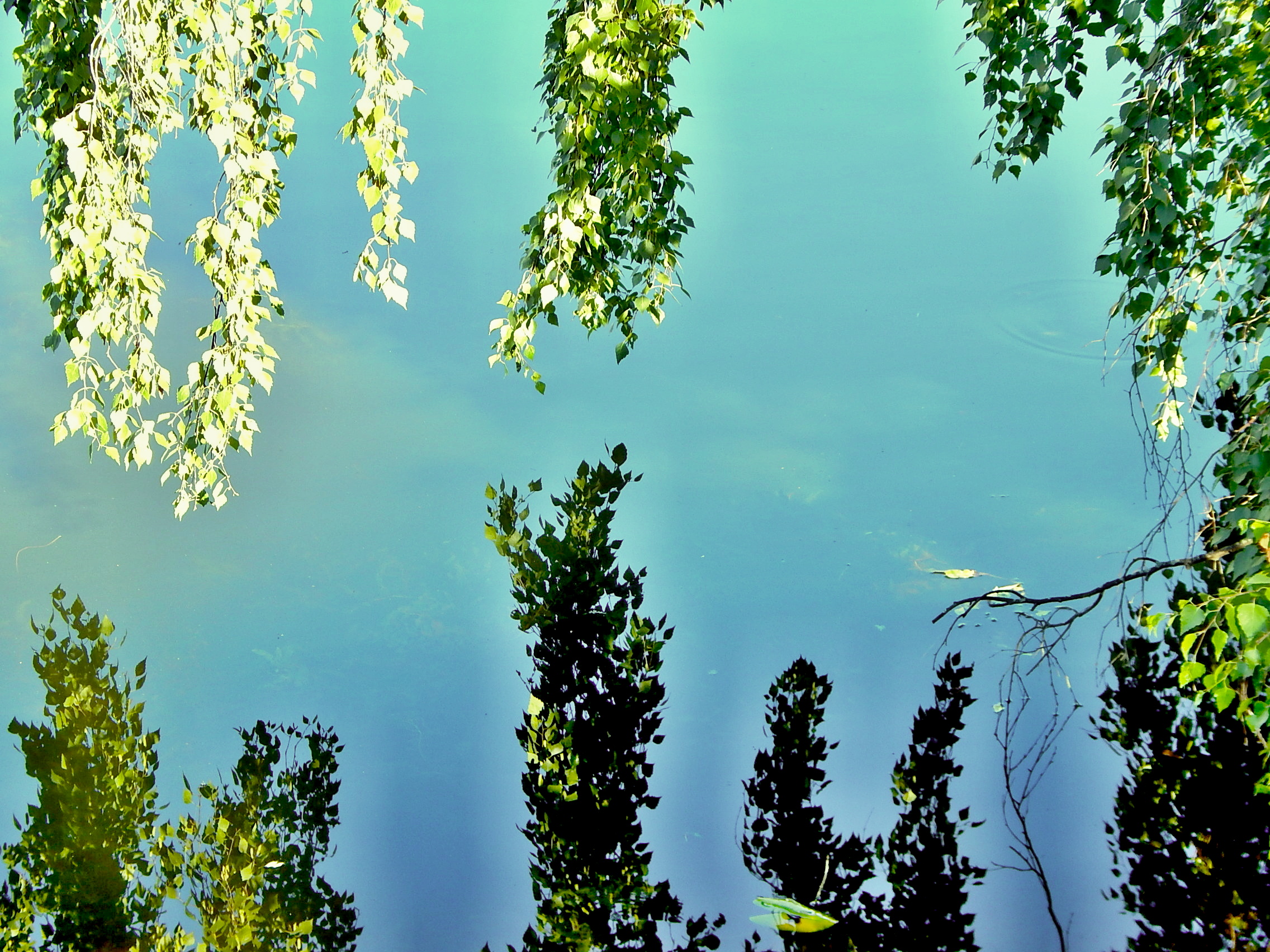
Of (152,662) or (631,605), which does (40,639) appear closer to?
(152,662)

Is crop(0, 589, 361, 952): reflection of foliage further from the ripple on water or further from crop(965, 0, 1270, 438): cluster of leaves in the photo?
the ripple on water

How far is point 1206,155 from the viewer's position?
1.78 metres

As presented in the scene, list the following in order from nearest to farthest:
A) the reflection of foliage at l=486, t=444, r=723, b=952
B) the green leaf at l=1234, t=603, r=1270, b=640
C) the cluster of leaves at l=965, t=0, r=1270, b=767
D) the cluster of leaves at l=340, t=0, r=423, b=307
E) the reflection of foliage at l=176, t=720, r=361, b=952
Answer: the green leaf at l=1234, t=603, r=1270, b=640
the cluster of leaves at l=965, t=0, r=1270, b=767
the cluster of leaves at l=340, t=0, r=423, b=307
the reflection of foliage at l=176, t=720, r=361, b=952
the reflection of foliage at l=486, t=444, r=723, b=952

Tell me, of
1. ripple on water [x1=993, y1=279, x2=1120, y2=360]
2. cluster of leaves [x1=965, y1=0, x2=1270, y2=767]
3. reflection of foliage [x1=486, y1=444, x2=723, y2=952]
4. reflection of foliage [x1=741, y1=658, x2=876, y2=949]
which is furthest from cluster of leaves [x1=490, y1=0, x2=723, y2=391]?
ripple on water [x1=993, y1=279, x2=1120, y2=360]

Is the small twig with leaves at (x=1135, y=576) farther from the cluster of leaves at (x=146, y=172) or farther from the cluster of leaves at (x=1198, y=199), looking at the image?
the cluster of leaves at (x=146, y=172)

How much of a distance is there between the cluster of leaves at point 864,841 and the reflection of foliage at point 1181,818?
19.9 inches

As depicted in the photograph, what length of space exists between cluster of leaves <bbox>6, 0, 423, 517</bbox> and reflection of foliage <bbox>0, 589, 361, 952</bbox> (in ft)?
4.10

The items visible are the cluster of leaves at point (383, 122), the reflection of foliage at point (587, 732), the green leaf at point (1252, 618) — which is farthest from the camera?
the reflection of foliage at point (587, 732)

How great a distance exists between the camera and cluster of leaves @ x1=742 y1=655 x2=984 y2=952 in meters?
2.77

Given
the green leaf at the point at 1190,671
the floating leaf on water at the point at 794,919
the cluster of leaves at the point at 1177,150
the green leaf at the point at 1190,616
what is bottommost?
the green leaf at the point at 1190,671

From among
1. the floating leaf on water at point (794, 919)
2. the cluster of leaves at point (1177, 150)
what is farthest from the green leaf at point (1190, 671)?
the floating leaf on water at point (794, 919)

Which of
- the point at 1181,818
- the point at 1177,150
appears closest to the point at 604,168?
the point at 1177,150

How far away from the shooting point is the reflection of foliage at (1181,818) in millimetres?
2736

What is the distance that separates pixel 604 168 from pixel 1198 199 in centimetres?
133
